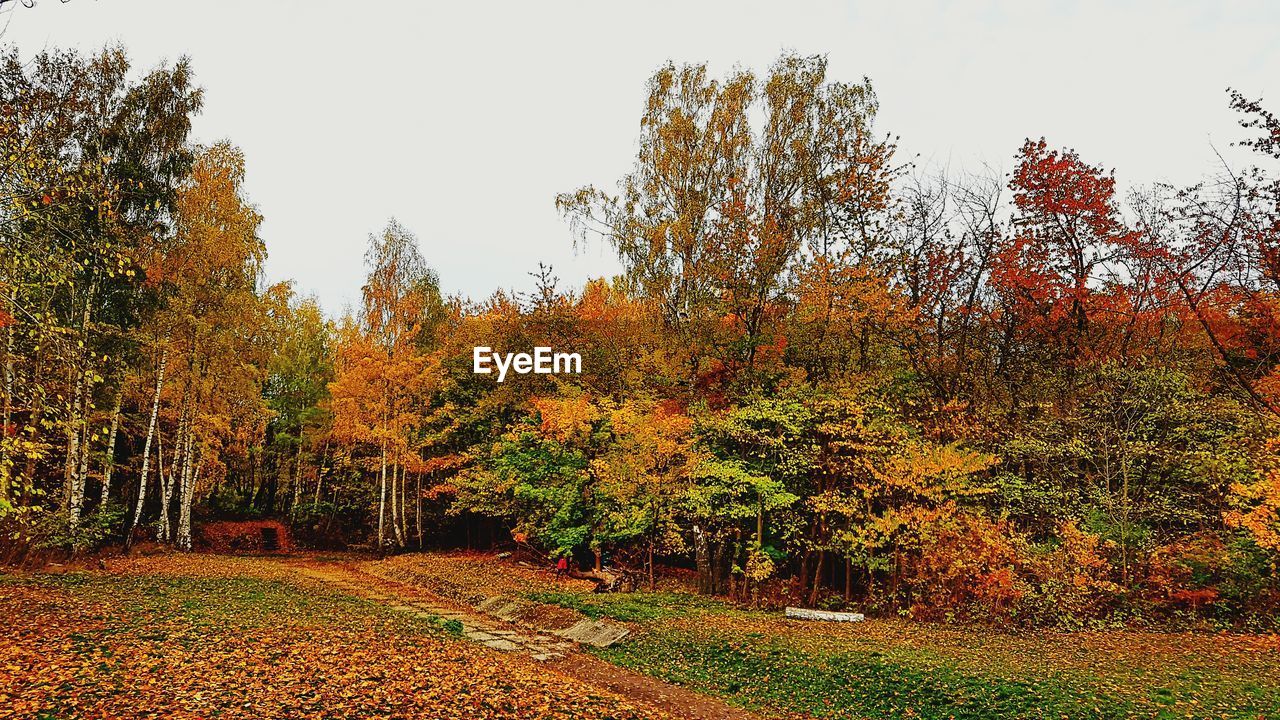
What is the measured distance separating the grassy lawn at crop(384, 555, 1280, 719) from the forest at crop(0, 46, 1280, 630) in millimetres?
1951

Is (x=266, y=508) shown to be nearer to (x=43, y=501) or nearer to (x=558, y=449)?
(x=43, y=501)

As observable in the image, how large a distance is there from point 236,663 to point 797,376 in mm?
13178

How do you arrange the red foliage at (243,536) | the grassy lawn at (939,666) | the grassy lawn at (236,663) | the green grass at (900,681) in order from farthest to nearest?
Answer: 1. the red foliage at (243,536)
2. the grassy lawn at (939,666)
3. the green grass at (900,681)
4. the grassy lawn at (236,663)

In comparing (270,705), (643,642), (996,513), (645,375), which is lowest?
(643,642)

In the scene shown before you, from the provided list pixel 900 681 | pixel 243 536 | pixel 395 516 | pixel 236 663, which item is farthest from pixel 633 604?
pixel 243 536

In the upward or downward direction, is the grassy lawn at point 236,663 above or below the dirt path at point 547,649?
above

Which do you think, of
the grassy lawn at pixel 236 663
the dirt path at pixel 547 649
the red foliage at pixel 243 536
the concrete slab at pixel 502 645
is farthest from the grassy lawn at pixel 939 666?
the red foliage at pixel 243 536

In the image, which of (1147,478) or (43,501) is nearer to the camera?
(1147,478)

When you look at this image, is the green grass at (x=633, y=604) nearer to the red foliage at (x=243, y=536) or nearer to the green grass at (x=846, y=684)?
the green grass at (x=846, y=684)

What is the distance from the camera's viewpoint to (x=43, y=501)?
58.1 feet

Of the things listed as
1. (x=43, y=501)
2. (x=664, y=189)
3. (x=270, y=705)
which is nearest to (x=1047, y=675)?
(x=270, y=705)

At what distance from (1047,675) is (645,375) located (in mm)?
11406

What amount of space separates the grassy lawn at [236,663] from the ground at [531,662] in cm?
3

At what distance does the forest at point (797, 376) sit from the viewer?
1420 centimetres
